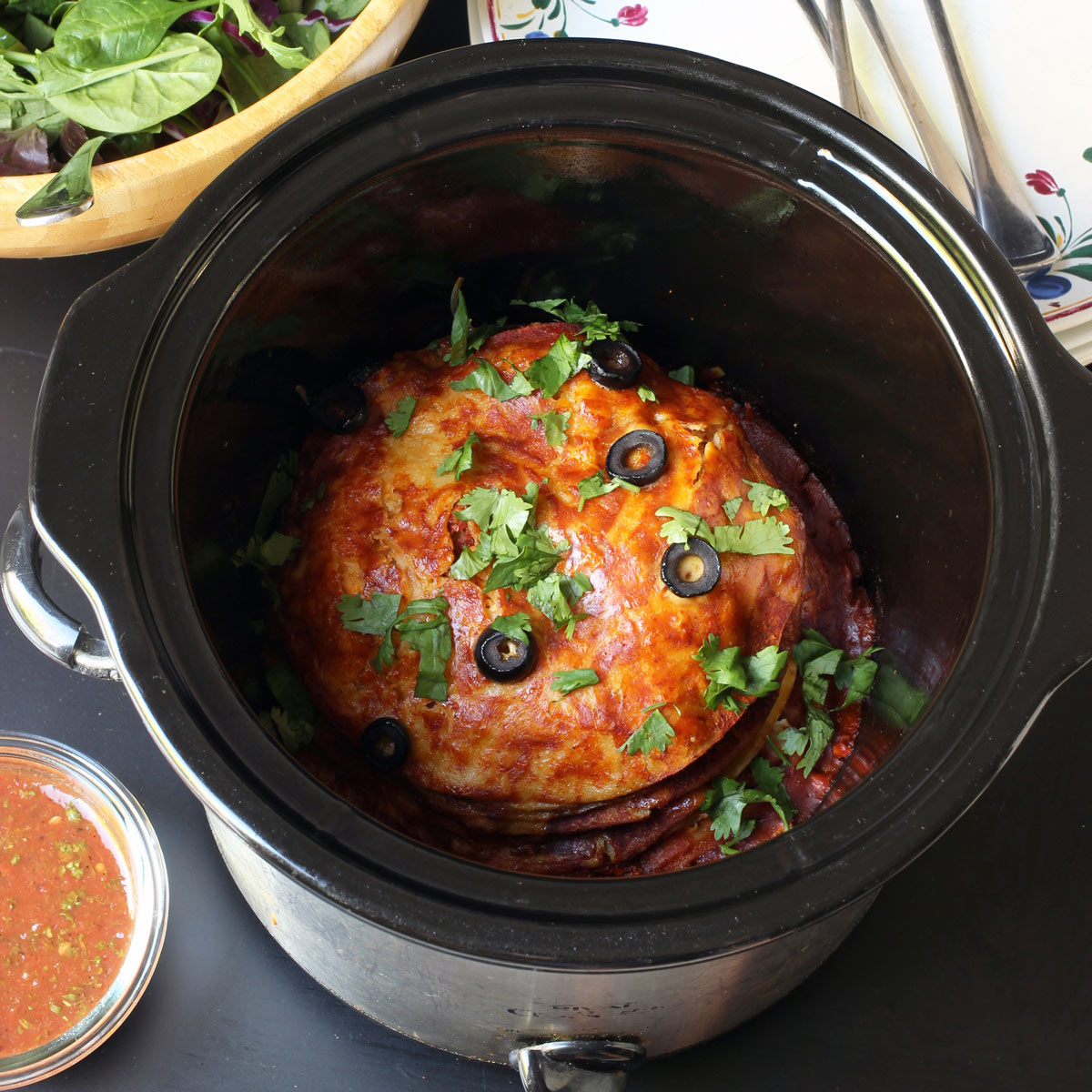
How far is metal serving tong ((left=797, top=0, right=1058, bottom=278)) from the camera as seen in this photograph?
2.01m

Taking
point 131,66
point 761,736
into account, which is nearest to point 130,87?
point 131,66

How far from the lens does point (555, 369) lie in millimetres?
1544

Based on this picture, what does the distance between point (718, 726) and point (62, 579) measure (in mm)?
1228

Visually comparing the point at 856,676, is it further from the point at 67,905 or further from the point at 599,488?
the point at 67,905

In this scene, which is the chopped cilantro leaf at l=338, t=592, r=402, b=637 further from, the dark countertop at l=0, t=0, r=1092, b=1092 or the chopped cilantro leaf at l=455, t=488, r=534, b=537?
the dark countertop at l=0, t=0, r=1092, b=1092

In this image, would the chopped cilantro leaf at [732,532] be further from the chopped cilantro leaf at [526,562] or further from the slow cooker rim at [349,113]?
the slow cooker rim at [349,113]

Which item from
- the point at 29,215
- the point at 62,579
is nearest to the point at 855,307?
the point at 29,215

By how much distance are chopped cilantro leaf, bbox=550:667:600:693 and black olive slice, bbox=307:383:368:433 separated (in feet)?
1.58

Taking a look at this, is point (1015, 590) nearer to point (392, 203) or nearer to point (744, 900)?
point (744, 900)

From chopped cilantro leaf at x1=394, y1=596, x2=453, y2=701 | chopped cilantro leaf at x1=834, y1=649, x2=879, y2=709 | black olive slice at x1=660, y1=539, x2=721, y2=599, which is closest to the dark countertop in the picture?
chopped cilantro leaf at x1=834, y1=649, x2=879, y2=709

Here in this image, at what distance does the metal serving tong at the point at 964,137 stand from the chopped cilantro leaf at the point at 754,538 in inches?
35.0

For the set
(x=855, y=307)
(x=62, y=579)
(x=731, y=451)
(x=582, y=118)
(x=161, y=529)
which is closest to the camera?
(x=161, y=529)

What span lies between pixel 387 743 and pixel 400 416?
0.47 metres

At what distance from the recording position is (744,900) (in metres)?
1.02
